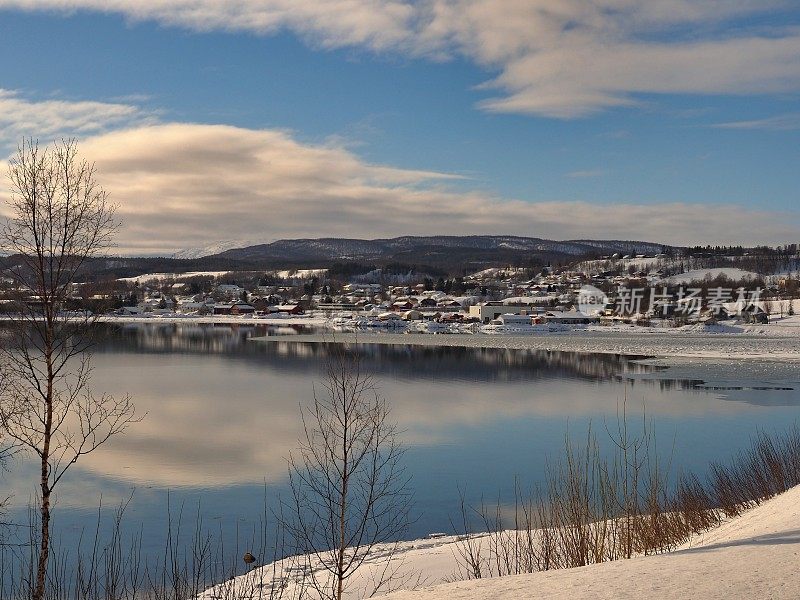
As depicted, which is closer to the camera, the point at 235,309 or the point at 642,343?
the point at 642,343

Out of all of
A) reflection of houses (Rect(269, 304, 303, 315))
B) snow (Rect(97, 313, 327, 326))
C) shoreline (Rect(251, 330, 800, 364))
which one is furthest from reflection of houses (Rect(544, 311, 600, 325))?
reflection of houses (Rect(269, 304, 303, 315))

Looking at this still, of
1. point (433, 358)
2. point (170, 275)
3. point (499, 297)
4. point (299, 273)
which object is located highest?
point (299, 273)

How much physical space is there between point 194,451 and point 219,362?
22.4 m

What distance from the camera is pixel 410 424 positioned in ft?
66.2

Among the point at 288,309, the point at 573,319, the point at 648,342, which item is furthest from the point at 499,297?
the point at 648,342

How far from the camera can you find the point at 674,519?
999 cm

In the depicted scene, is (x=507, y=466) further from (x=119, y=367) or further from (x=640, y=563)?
(x=119, y=367)

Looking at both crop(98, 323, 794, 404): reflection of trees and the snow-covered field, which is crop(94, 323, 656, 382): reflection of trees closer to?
crop(98, 323, 794, 404): reflection of trees

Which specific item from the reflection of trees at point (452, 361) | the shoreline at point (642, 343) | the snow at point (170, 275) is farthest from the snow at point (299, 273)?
the reflection of trees at point (452, 361)

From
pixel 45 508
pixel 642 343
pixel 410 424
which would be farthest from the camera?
pixel 642 343

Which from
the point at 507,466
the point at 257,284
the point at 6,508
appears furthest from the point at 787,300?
the point at 257,284

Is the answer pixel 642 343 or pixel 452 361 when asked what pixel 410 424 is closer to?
pixel 452 361

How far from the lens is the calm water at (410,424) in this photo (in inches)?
524

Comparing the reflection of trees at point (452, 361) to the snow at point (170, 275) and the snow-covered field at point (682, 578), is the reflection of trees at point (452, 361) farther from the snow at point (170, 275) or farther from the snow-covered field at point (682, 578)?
the snow at point (170, 275)
